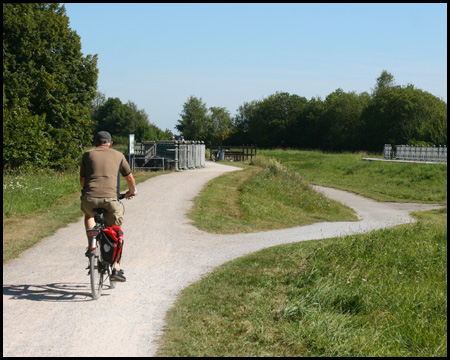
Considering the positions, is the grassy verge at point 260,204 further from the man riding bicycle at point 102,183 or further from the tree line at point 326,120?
the tree line at point 326,120

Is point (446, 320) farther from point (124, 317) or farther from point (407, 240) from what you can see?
point (407, 240)

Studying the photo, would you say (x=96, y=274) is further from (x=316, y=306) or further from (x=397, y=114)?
(x=397, y=114)

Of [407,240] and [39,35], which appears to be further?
[39,35]

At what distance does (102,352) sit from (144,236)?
23.7 ft

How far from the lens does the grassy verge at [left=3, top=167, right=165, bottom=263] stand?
11.3 metres

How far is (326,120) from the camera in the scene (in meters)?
92.8

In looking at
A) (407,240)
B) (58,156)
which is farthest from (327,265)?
(58,156)

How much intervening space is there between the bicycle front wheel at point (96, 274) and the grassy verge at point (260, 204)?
6.39m

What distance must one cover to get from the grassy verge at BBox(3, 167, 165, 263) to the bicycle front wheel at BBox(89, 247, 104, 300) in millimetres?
2948

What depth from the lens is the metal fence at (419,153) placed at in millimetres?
48156

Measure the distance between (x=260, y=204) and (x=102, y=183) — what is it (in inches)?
500

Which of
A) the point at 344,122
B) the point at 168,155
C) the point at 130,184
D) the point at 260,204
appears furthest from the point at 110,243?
the point at 344,122

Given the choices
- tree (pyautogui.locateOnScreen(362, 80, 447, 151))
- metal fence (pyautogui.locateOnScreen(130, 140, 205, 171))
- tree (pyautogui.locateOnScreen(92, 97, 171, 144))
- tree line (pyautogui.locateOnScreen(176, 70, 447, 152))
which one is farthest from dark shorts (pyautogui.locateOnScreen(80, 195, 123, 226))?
tree (pyautogui.locateOnScreen(92, 97, 171, 144))

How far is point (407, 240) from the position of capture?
12039mm
